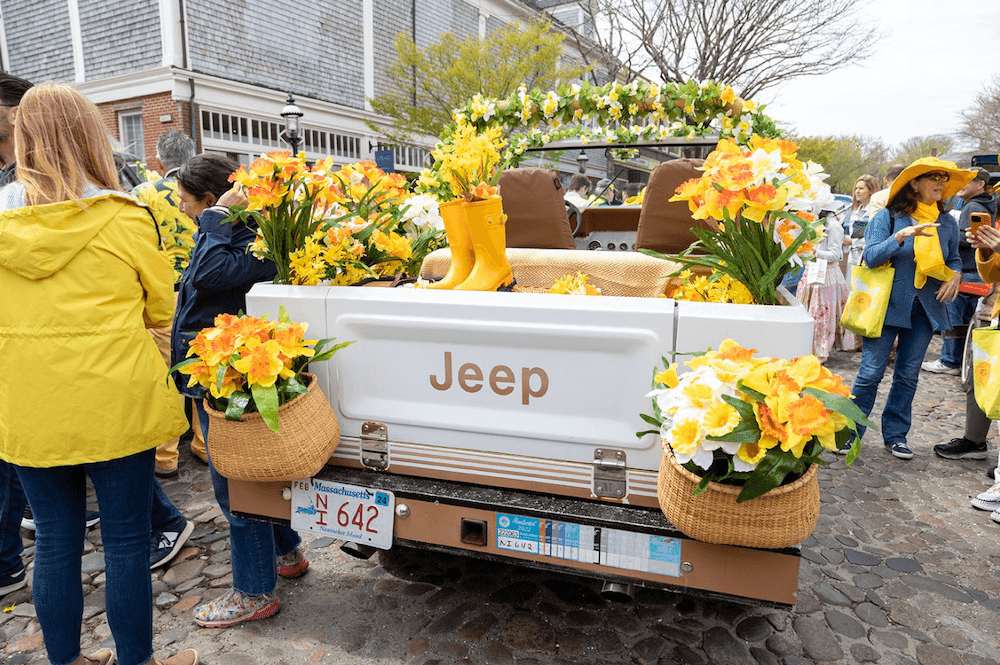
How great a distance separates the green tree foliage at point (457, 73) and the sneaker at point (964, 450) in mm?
15664

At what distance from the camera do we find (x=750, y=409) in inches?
65.6

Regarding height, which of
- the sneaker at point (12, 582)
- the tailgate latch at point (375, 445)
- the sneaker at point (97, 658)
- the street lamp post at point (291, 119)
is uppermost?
the street lamp post at point (291, 119)

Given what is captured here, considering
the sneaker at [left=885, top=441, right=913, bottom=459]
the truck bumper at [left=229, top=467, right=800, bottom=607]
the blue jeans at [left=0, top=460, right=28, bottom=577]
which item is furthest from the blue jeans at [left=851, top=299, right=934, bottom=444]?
the blue jeans at [left=0, top=460, right=28, bottom=577]

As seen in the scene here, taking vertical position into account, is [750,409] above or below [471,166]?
below

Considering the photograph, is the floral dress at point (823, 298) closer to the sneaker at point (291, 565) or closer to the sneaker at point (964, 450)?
the sneaker at point (964, 450)

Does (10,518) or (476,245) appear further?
(10,518)

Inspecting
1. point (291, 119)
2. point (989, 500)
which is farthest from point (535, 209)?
point (291, 119)

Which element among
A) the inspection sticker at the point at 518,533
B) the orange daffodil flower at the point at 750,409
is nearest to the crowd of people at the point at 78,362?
the inspection sticker at the point at 518,533

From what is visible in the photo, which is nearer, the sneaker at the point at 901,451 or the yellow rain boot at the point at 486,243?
the yellow rain boot at the point at 486,243

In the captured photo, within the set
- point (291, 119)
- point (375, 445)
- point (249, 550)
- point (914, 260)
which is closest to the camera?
point (375, 445)

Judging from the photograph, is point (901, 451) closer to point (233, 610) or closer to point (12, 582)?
point (233, 610)

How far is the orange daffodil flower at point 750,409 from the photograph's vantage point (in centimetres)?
161

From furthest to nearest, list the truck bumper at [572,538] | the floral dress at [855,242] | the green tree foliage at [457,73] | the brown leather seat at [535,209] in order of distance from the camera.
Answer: the green tree foliage at [457,73] → the floral dress at [855,242] → the brown leather seat at [535,209] → the truck bumper at [572,538]

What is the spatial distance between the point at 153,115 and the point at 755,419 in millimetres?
16462
